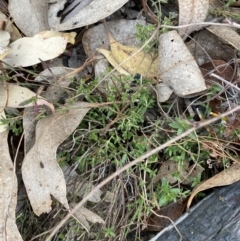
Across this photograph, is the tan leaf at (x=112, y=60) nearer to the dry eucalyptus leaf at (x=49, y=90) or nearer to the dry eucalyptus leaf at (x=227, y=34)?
the dry eucalyptus leaf at (x=49, y=90)

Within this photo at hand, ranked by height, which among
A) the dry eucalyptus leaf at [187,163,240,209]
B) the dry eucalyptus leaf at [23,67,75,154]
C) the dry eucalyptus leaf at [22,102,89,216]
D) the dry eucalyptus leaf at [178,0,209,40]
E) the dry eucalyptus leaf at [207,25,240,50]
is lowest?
the dry eucalyptus leaf at [187,163,240,209]

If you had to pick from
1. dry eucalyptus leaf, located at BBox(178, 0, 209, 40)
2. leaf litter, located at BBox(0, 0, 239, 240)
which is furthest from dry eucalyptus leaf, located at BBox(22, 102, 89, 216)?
dry eucalyptus leaf, located at BBox(178, 0, 209, 40)

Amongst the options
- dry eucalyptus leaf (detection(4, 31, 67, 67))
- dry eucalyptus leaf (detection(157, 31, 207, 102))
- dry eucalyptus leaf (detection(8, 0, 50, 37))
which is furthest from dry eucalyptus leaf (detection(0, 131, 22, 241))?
dry eucalyptus leaf (detection(157, 31, 207, 102))

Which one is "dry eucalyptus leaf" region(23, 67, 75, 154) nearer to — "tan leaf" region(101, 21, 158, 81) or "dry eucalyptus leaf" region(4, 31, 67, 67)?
"dry eucalyptus leaf" region(4, 31, 67, 67)

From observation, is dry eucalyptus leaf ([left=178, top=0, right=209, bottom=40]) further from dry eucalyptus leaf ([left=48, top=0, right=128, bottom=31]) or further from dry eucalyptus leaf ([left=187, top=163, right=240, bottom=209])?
dry eucalyptus leaf ([left=187, top=163, right=240, bottom=209])

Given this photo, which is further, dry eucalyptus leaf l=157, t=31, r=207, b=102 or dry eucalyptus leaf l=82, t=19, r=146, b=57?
dry eucalyptus leaf l=82, t=19, r=146, b=57

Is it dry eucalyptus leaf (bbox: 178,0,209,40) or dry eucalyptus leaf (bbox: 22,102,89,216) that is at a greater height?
dry eucalyptus leaf (bbox: 178,0,209,40)

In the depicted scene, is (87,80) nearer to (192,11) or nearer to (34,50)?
(34,50)

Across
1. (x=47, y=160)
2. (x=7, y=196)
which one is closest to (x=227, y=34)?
(x=47, y=160)

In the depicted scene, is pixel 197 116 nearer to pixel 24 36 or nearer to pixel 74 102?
pixel 74 102
